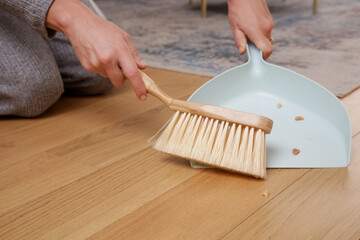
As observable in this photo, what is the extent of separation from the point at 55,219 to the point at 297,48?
3.98ft

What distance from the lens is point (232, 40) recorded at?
174cm

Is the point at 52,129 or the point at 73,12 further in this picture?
the point at 52,129

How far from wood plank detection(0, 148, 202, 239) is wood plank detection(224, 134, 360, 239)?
163 millimetres

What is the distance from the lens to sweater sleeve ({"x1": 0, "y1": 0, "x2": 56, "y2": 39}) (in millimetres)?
770

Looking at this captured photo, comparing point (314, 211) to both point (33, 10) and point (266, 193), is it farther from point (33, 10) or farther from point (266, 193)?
point (33, 10)

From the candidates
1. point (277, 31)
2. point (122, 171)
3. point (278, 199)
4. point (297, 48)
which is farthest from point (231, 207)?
point (277, 31)

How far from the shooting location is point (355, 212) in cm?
61

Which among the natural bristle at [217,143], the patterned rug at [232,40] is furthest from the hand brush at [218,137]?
the patterned rug at [232,40]

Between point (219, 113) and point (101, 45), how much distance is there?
0.22m

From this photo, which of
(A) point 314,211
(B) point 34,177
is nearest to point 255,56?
(A) point 314,211

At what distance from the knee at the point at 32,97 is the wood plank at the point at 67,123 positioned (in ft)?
0.08

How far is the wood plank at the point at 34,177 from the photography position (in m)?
0.67

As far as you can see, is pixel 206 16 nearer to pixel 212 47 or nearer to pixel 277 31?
pixel 277 31

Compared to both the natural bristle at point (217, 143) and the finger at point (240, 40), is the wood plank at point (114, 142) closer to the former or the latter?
the natural bristle at point (217, 143)
